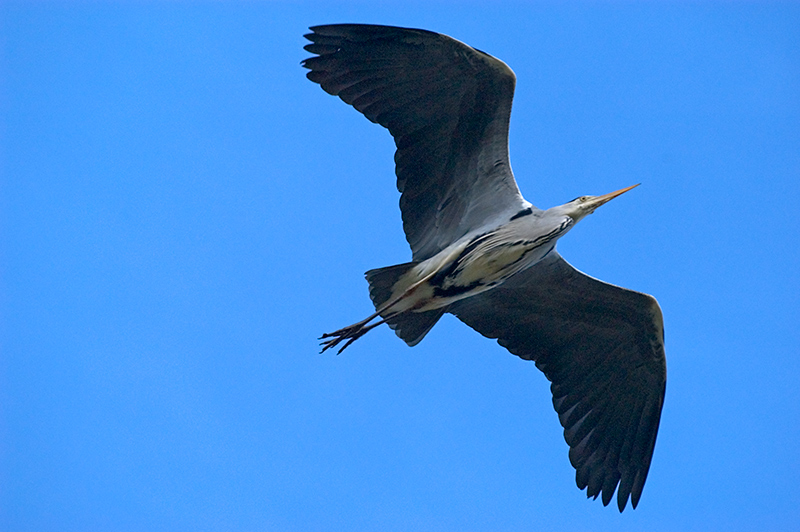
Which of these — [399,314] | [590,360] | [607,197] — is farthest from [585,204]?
[399,314]

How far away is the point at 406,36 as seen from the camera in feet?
25.6

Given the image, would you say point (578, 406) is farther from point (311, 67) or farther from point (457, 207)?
point (311, 67)

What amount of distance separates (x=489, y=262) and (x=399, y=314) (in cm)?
102

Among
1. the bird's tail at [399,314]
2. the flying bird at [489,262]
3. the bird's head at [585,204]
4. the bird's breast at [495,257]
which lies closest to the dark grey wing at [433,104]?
the flying bird at [489,262]

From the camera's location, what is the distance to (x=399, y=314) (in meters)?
8.44

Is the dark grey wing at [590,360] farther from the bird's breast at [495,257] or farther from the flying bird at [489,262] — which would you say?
the bird's breast at [495,257]

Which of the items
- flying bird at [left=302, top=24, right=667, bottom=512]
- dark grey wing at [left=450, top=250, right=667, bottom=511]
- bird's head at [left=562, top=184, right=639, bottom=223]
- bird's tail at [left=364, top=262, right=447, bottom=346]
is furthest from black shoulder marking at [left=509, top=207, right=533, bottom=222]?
bird's tail at [left=364, top=262, right=447, bottom=346]

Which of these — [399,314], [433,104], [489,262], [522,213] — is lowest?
[399,314]

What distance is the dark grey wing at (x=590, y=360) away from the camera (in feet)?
28.5

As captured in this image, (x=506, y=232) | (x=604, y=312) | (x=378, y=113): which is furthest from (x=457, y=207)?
(x=604, y=312)

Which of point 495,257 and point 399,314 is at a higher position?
point 495,257

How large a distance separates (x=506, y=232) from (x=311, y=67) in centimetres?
234

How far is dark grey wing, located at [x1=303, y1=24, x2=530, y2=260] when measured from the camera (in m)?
7.78

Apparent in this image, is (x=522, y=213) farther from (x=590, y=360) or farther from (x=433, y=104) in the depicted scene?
(x=590, y=360)
